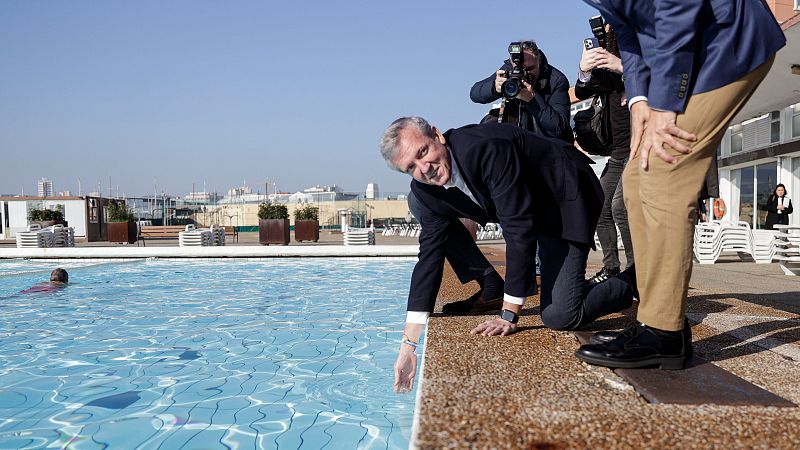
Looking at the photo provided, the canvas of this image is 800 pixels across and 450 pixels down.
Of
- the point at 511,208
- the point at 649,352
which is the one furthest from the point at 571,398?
the point at 511,208

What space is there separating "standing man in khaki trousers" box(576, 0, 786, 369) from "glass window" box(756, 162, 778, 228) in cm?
1679

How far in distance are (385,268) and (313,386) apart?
283 inches

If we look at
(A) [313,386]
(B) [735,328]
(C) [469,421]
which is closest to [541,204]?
(B) [735,328]

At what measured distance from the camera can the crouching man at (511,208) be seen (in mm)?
2455

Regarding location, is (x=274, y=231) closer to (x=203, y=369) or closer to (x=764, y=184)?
(x=764, y=184)

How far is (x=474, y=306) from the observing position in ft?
11.9

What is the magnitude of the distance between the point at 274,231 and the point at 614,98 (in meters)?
16.0

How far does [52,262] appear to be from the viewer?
43.7ft

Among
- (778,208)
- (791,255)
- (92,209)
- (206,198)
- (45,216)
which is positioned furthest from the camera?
(206,198)

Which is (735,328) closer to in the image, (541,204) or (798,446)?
(541,204)

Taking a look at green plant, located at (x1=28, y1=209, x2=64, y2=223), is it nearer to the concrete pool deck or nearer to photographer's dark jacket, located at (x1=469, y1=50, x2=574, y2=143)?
photographer's dark jacket, located at (x1=469, y1=50, x2=574, y2=143)

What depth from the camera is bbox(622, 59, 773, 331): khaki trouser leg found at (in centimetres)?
189

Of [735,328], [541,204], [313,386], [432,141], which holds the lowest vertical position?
[313,386]

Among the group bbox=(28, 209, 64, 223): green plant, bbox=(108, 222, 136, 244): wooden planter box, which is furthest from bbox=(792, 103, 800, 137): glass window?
bbox=(28, 209, 64, 223): green plant
